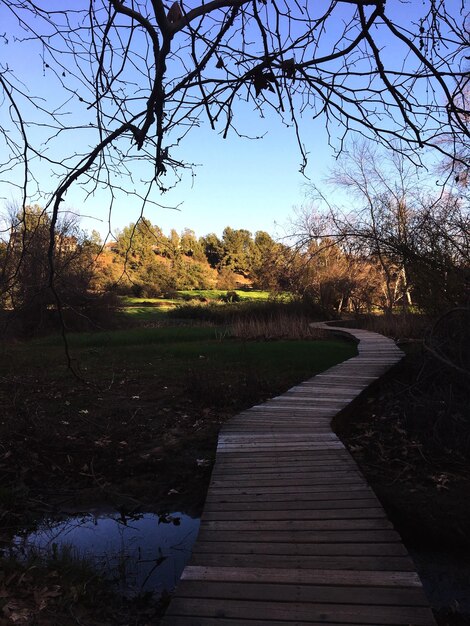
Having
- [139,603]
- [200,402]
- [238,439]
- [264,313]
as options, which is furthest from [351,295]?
[139,603]

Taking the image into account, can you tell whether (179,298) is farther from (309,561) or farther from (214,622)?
(214,622)

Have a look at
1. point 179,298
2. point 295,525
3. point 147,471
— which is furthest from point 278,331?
point 179,298

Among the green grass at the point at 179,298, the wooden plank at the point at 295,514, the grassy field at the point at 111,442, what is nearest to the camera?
the grassy field at the point at 111,442

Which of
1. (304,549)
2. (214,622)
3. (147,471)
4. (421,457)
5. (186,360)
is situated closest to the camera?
(214,622)

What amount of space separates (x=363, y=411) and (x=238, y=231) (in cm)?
6210

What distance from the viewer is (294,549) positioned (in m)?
2.73

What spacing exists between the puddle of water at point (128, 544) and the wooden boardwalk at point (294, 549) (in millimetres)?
504

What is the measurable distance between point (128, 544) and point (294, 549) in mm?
1547

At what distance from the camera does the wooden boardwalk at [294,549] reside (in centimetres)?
217

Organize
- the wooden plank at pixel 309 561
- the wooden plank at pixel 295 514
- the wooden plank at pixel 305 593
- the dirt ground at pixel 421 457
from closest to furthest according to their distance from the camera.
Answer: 1. the wooden plank at pixel 305 593
2. the wooden plank at pixel 309 561
3. the wooden plank at pixel 295 514
4. the dirt ground at pixel 421 457

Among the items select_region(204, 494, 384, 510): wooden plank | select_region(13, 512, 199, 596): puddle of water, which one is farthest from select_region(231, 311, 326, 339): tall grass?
select_region(204, 494, 384, 510): wooden plank

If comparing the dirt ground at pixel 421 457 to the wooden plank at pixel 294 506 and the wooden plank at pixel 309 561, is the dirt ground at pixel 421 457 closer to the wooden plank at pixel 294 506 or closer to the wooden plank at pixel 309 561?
the wooden plank at pixel 309 561

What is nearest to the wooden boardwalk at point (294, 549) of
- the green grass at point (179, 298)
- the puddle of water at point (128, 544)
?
the puddle of water at point (128, 544)

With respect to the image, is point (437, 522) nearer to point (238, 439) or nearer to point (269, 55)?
point (238, 439)
